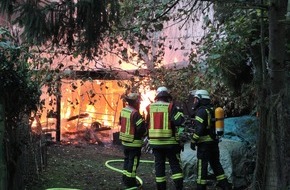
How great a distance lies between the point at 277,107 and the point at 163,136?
7.54 ft

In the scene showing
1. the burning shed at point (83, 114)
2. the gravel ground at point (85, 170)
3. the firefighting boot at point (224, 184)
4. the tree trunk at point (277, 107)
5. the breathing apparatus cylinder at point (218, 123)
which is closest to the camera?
the tree trunk at point (277, 107)

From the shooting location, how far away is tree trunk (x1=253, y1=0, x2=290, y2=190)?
16.8 feet

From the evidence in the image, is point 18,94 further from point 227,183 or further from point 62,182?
point 227,183

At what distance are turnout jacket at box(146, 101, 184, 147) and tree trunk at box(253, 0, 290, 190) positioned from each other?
70.7 inches

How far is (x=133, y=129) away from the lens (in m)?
7.39

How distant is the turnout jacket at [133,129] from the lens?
7375 millimetres

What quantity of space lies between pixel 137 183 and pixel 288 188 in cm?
323

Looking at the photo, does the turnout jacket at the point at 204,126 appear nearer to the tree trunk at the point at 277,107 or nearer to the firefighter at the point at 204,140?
the firefighter at the point at 204,140

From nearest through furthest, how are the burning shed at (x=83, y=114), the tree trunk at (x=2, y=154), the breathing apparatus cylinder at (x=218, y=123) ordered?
the tree trunk at (x=2, y=154) < the breathing apparatus cylinder at (x=218, y=123) < the burning shed at (x=83, y=114)

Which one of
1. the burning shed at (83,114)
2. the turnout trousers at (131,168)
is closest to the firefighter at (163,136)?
the turnout trousers at (131,168)

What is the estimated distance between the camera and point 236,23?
23.4 feet

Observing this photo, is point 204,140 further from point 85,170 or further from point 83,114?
point 83,114

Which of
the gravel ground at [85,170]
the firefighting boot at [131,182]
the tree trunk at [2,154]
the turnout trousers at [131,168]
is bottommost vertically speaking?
the gravel ground at [85,170]

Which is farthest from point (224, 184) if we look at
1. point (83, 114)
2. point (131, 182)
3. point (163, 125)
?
point (83, 114)
